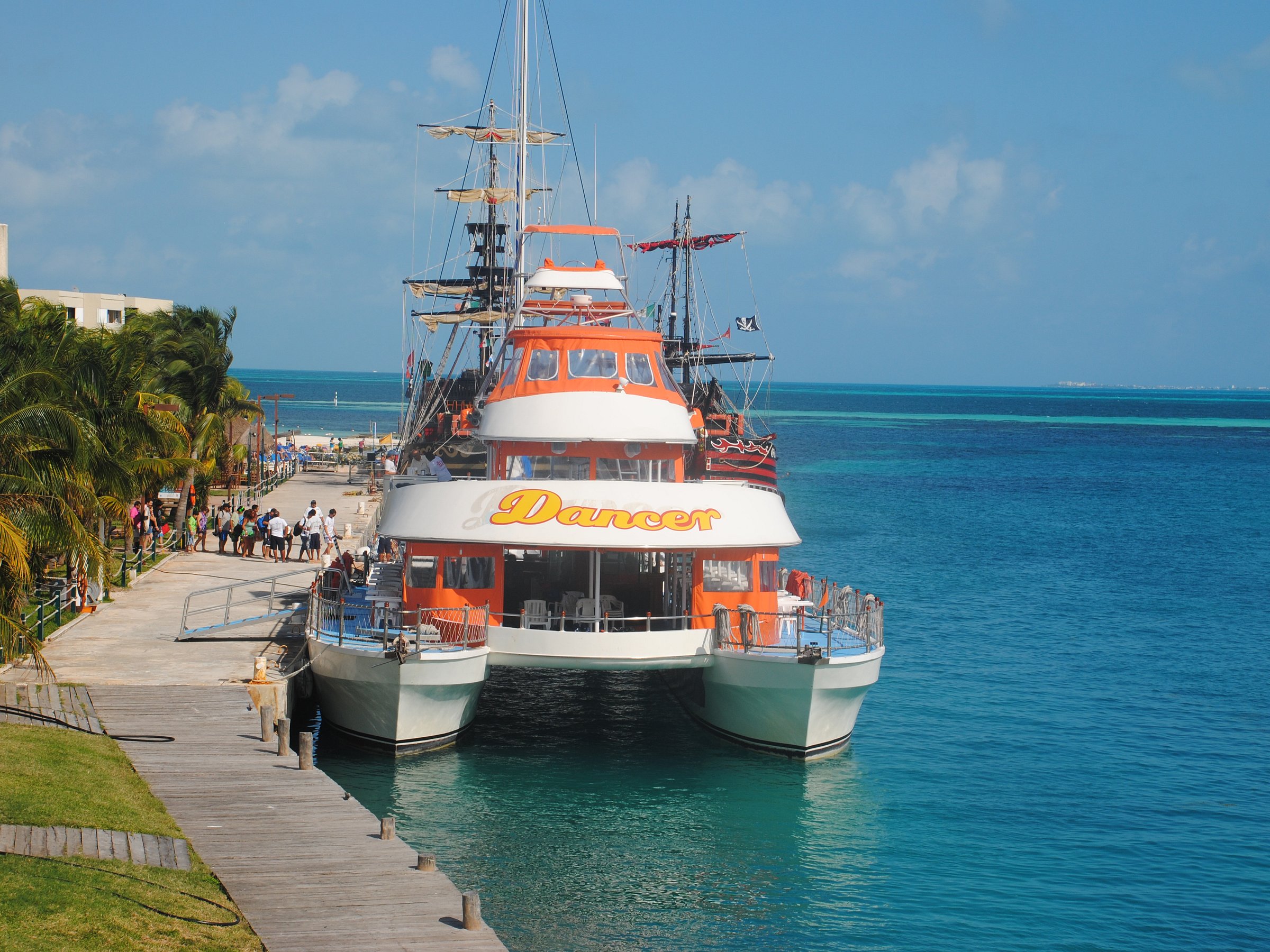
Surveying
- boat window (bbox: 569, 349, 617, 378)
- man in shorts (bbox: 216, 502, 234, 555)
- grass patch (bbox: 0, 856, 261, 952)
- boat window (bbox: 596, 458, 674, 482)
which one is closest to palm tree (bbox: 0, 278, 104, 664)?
grass patch (bbox: 0, 856, 261, 952)

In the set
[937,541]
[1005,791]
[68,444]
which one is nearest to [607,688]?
[1005,791]

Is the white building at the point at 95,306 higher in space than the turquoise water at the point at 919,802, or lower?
higher

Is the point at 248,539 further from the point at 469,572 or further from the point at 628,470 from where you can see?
the point at 628,470

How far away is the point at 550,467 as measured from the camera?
24.5 m

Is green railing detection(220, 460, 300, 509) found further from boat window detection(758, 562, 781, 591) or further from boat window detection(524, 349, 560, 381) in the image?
boat window detection(758, 562, 781, 591)

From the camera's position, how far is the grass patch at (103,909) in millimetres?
11766

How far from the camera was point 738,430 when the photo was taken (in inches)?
2758

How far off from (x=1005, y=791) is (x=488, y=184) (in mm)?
45405

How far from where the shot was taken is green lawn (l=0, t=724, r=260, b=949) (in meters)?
11.9

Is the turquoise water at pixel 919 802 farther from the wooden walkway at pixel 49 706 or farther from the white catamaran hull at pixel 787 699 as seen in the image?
the wooden walkway at pixel 49 706

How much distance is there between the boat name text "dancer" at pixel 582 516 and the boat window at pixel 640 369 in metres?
4.20

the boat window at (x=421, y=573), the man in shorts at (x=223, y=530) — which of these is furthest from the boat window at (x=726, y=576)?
the man in shorts at (x=223, y=530)

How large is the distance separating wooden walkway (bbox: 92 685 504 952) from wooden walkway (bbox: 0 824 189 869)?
0.43m

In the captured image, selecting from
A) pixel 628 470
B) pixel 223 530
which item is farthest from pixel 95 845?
pixel 223 530
